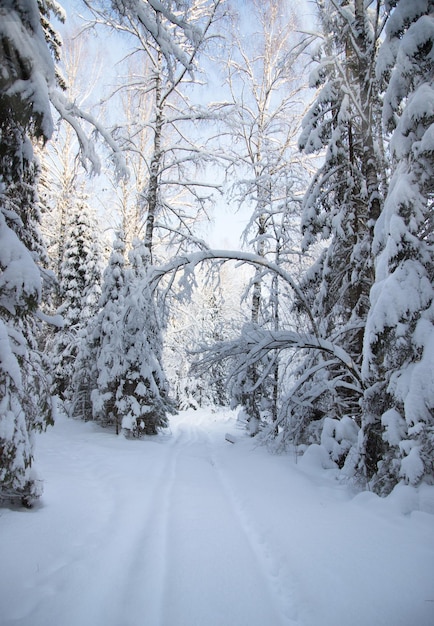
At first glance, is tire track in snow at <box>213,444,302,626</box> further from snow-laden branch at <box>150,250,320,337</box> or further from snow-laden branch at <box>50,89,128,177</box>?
snow-laden branch at <box>50,89,128,177</box>

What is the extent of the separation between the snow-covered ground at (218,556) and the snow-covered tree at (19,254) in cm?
82

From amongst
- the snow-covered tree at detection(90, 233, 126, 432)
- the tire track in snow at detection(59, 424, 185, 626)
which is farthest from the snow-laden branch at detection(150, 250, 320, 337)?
the snow-covered tree at detection(90, 233, 126, 432)

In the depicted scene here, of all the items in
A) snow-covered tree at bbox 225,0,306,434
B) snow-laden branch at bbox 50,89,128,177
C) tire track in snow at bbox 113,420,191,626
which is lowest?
tire track in snow at bbox 113,420,191,626

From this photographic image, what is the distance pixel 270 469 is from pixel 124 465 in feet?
9.83

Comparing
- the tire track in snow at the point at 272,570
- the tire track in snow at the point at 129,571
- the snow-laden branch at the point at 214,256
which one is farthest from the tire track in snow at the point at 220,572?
the snow-laden branch at the point at 214,256

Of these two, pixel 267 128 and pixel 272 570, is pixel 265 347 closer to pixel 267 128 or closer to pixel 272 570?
pixel 272 570

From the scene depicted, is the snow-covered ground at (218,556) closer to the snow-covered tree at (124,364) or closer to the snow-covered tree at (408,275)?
the snow-covered tree at (408,275)

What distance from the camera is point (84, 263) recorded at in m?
15.1

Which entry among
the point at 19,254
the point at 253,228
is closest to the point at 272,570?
the point at 19,254

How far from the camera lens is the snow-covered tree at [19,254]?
2578 millimetres

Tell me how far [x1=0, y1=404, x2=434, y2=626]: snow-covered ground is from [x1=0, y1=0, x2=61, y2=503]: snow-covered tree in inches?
32.4

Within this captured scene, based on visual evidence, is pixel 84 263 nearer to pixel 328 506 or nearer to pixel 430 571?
pixel 328 506

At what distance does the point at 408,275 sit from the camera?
403cm

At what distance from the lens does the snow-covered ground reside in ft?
7.18
